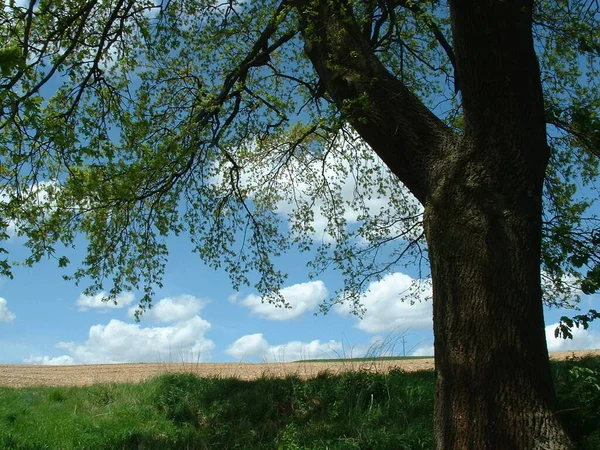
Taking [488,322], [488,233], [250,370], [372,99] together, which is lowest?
[250,370]

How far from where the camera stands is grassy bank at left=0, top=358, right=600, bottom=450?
8297 millimetres

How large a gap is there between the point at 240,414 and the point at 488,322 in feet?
17.7

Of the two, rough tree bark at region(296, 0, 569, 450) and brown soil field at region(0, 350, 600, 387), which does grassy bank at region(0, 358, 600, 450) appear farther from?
rough tree bark at region(296, 0, 569, 450)

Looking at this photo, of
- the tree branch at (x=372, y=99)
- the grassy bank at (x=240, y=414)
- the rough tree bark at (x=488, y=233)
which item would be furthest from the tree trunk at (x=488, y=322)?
the grassy bank at (x=240, y=414)

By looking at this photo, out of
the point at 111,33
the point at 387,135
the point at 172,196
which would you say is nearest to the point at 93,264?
the point at 172,196

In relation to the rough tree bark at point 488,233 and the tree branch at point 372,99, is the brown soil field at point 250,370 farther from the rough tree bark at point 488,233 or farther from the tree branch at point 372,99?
the tree branch at point 372,99

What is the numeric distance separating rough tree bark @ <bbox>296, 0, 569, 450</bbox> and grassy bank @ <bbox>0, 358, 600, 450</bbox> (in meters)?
1.89

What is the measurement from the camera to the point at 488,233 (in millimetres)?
5965

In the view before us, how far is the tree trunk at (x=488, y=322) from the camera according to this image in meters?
5.53

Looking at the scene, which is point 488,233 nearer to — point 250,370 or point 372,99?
point 372,99

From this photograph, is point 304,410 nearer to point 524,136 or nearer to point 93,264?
point 93,264

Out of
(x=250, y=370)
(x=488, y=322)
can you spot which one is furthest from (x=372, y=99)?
(x=250, y=370)

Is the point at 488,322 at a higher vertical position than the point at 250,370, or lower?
higher

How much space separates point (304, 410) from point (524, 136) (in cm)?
563
